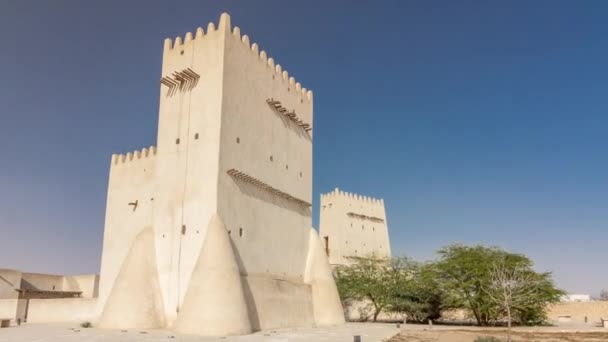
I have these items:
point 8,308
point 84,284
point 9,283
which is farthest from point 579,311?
point 9,283

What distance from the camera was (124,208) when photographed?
24172mm

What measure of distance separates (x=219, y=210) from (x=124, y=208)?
8.70 m

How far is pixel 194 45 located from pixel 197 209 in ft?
22.8

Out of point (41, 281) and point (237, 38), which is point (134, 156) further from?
point (41, 281)

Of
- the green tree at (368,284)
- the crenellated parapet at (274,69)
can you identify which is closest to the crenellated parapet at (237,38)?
the crenellated parapet at (274,69)

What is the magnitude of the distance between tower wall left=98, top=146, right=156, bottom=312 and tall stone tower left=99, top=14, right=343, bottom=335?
0.19 feet

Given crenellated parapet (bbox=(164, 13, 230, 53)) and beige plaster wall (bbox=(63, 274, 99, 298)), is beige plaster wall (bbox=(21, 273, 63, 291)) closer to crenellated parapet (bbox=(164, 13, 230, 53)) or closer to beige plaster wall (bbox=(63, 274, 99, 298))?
beige plaster wall (bbox=(63, 274, 99, 298))

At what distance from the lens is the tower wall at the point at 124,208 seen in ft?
76.8

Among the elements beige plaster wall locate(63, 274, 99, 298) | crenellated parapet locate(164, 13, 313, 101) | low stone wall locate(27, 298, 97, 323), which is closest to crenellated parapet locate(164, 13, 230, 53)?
crenellated parapet locate(164, 13, 313, 101)

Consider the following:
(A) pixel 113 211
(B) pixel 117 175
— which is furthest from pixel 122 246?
(B) pixel 117 175

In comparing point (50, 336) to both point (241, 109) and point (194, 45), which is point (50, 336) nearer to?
point (241, 109)

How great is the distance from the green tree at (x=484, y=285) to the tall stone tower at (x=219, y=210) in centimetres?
675

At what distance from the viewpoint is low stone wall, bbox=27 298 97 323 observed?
23.1 metres

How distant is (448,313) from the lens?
30016 millimetres
